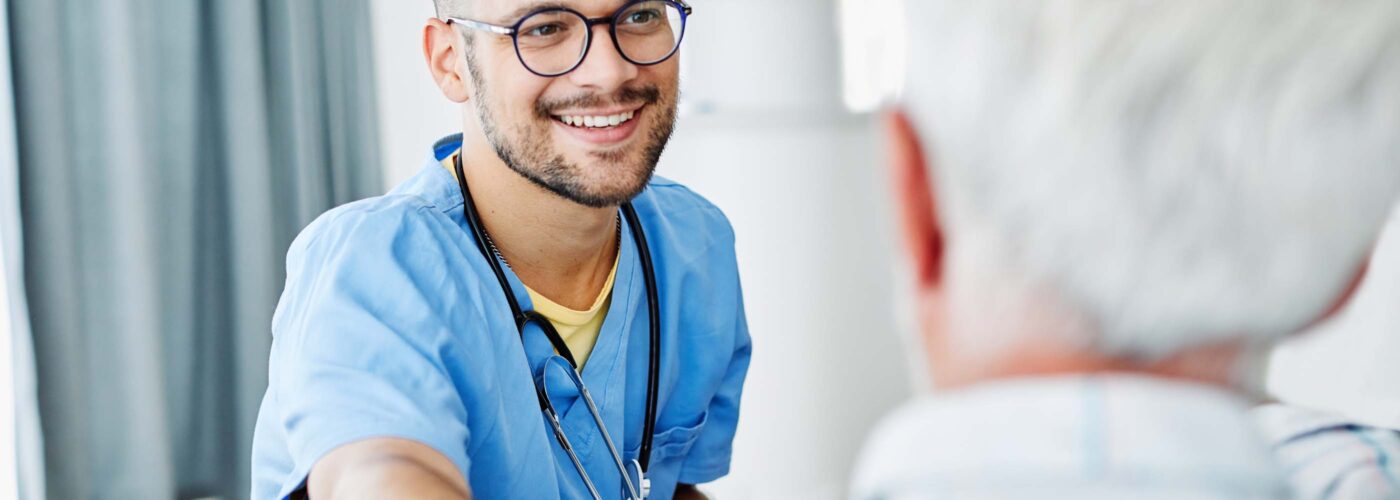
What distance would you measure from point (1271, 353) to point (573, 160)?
719 millimetres

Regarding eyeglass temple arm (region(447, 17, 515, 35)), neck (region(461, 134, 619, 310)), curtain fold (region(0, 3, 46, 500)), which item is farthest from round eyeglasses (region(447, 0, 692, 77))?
curtain fold (region(0, 3, 46, 500))

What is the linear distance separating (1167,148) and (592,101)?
2.33 feet

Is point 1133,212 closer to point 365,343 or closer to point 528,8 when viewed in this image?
point 365,343

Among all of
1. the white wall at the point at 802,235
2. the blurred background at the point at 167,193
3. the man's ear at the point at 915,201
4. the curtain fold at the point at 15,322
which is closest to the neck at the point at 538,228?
the blurred background at the point at 167,193

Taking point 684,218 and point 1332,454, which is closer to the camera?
point 1332,454

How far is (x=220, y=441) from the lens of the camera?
2.21 metres

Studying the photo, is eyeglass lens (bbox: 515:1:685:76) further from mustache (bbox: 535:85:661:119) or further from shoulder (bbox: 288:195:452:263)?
shoulder (bbox: 288:195:452:263)

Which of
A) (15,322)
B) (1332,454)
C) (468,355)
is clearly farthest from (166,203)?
(1332,454)

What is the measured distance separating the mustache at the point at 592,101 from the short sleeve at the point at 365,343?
0.17 metres

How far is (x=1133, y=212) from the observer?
0.34 metres

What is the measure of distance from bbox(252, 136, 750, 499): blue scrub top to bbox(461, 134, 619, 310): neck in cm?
3

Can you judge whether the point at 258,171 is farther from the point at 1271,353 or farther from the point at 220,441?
the point at 1271,353

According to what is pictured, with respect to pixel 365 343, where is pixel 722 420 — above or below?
below

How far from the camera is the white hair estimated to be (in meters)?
0.33
